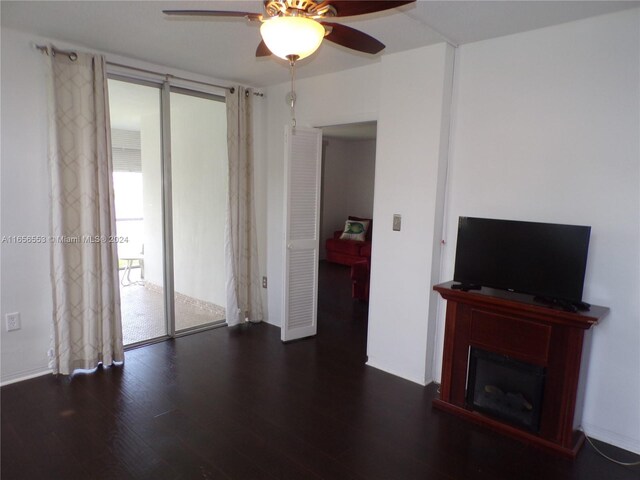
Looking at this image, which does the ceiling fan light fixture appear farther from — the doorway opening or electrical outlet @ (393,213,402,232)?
the doorway opening

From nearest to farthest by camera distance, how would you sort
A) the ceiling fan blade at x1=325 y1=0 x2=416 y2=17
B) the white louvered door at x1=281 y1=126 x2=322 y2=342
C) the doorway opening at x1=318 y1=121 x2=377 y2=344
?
the ceiling fan blade at x1=325 y1=0 x2=416 y2=17 < the white louvered door at x1=281 y1=126 x2=322 y2=342 < the doorway opening at x1=318 y1=121 x2=377 y2=344

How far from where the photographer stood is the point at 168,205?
3.87 m

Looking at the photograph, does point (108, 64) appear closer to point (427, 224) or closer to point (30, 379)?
point (30, 379)

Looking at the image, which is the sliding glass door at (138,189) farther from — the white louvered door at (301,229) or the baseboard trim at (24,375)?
the white louvered door at (301,229)

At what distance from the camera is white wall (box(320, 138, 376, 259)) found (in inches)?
340

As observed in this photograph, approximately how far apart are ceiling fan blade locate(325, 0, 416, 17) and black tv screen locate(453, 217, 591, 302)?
154cm

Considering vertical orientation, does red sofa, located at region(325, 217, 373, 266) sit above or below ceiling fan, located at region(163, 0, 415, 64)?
below

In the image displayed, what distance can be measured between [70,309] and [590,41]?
13.0ft

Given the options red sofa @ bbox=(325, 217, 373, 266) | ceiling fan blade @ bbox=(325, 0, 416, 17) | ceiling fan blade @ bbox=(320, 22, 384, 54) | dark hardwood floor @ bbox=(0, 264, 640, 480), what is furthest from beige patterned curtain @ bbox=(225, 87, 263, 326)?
red sofa @ bbox=(325, 217, 373, 266)

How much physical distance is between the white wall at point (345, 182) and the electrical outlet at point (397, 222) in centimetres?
539

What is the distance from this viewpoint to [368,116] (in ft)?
11.4

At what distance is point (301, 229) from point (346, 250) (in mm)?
4145

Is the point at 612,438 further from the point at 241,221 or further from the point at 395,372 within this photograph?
the point at 241,221

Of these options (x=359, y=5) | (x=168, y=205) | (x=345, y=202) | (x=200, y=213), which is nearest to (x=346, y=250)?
(x=345, y=202)
